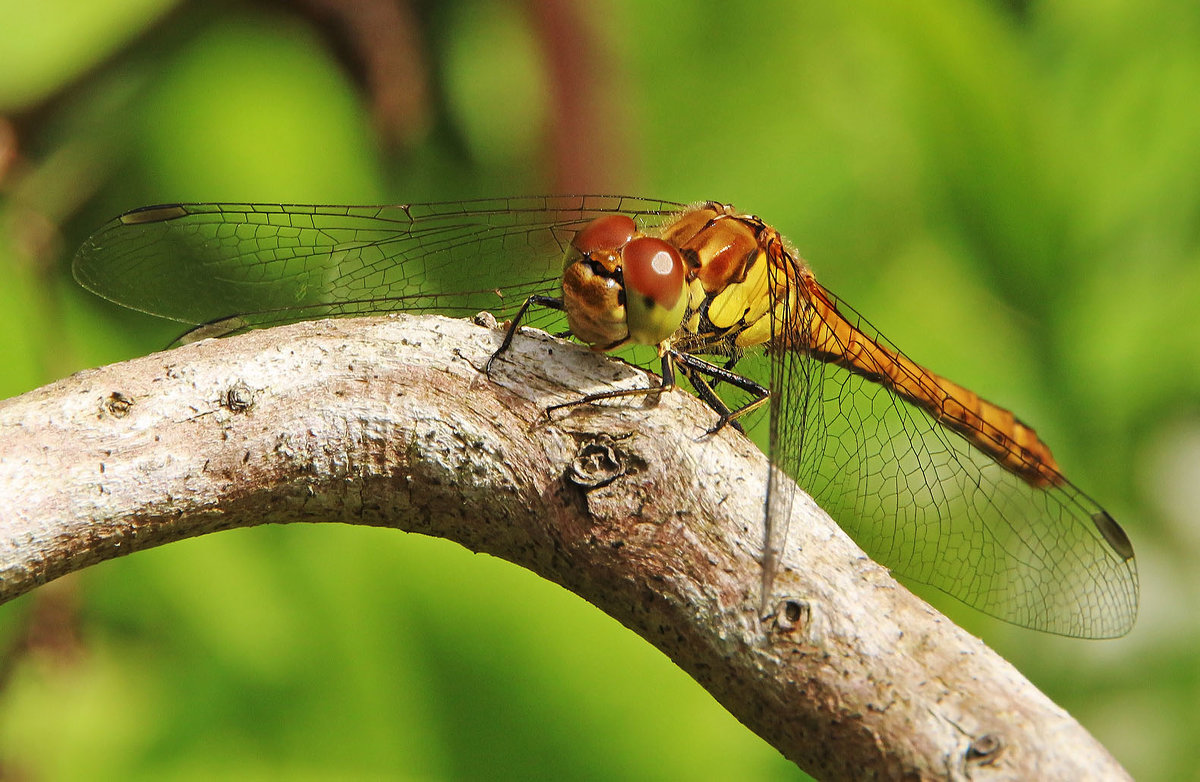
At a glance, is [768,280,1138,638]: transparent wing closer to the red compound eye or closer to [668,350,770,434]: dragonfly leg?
[668,350,770,434]: dragonfly leg

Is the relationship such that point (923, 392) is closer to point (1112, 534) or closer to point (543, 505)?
point (1112, 534)

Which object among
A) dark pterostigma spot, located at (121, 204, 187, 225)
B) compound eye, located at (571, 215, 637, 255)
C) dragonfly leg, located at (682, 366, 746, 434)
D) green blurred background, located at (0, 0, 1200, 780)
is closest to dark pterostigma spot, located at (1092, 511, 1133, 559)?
green blurred background, located at (0, 0, 1200, 780)

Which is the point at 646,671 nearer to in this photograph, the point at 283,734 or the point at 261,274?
the point at 283,734

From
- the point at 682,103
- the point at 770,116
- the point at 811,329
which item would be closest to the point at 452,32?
the point at 682,103

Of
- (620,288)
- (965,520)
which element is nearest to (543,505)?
(620,288)

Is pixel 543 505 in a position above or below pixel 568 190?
below

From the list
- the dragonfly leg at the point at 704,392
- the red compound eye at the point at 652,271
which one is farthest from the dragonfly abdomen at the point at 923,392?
the red compound eye at the point at 652,271
